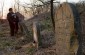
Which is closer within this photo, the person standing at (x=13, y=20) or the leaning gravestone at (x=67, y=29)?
the leaning gravestone at (x=67, y=29)

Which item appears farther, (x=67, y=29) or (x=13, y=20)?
(x=13, y=20)

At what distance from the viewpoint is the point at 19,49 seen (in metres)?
13.5

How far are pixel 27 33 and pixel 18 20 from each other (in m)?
1.36

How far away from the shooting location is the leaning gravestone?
328 inches

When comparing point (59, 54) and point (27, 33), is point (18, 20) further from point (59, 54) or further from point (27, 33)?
point (59, 54)

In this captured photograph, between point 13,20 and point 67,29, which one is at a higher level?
point 67,29

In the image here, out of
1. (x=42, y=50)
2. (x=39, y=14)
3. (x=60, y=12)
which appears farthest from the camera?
(x=39, y=14)

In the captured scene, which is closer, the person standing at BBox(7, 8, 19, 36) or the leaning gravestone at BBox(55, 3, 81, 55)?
the leaning gravestone at BBox(55, 3, 81, 55)

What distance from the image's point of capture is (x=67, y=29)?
8.70 m

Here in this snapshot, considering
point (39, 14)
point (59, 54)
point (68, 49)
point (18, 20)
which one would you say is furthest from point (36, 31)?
point (39, 14)

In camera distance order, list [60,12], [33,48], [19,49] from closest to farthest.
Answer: [60,12], [33,48], [19,49]

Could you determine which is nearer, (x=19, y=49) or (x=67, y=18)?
(x=67, y=18)

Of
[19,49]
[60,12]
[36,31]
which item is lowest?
[19,49]

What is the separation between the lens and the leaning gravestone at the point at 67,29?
832cm
